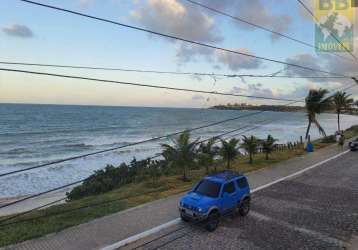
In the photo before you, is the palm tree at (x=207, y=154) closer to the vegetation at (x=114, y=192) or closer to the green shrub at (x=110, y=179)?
the vegetation at (x=114, y=192)

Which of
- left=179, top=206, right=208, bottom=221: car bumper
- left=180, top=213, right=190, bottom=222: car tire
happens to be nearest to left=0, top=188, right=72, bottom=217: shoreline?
left=180, top=213, right=190, bottom=222: car tire

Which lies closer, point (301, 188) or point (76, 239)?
point (76, 239)

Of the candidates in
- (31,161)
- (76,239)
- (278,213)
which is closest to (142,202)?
(76,239)

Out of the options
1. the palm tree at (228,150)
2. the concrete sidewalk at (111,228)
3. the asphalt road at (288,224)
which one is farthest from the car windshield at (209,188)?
the palm tree at (228,150)

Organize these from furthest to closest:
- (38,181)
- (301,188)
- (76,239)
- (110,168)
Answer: (38,181) < (110,168) < (301,188) < (76,239)

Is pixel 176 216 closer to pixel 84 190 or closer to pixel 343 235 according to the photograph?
pixel 343 235

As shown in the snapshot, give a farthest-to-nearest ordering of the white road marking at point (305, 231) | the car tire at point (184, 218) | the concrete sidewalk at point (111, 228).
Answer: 1. the car tire at point (184, 218)
2. the white road marking at point (305, 231)
3. the concrete sidewalk at point (111, 228)

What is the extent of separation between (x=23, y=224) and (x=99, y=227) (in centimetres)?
360

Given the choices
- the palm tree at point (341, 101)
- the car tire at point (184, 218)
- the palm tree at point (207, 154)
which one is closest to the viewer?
the car tire at point (184, 218)

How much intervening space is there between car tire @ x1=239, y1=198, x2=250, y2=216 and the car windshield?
59.1 inches

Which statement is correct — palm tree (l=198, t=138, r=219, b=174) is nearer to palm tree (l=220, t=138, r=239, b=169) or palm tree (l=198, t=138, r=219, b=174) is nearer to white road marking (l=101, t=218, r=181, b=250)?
palm tree (l=220, t=138, r=239, b=169)

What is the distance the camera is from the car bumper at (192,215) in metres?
11.6

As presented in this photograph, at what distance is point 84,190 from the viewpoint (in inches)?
842

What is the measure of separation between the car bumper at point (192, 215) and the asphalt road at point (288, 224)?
44 cm
